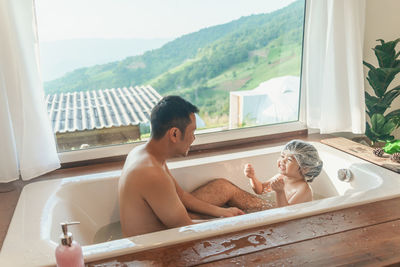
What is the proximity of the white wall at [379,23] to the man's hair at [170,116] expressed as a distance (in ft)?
4.88

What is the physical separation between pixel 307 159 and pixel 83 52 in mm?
1353

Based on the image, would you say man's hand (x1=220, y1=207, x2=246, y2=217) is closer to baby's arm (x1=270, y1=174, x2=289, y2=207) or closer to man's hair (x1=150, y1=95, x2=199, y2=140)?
baby's arm (x1=270, y1=174, x2=289, y2=207)

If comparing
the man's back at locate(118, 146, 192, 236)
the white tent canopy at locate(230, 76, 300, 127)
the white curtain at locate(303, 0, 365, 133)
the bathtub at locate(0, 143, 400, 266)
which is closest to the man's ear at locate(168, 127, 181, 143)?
the man's back at locate(118, 146, 192, 236)

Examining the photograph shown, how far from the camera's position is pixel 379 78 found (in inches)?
89.3

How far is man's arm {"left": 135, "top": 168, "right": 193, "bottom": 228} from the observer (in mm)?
1490

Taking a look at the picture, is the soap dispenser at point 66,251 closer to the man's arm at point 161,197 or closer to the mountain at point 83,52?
the man's arm at point 161,197

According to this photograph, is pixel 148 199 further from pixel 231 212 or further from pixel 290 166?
pixel 290 166

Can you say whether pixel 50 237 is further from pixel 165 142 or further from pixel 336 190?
pixel 336 190

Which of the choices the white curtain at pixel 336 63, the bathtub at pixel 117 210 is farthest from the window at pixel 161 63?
the bathtub at pixel 117 210

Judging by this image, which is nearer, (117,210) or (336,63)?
(117,210)

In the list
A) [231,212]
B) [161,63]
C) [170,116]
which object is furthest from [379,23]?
[170,116]

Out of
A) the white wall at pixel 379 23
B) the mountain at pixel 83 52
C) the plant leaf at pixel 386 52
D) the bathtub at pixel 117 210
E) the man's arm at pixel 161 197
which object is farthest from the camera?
the white wall at pixel 379 23

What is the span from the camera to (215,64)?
2420 mm

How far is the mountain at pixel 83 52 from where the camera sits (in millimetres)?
2076
